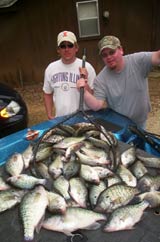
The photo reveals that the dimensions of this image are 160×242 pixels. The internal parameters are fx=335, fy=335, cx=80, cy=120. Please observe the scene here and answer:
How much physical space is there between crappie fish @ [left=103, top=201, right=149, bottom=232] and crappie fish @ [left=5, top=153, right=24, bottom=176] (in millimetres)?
646

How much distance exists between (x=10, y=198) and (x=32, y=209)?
167mm

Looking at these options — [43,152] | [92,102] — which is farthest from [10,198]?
[92,102]

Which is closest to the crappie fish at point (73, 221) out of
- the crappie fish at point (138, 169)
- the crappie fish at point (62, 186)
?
the crappie fish at point (62, 186)

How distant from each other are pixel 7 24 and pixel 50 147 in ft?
19.5

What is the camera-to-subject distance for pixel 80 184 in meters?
1.81

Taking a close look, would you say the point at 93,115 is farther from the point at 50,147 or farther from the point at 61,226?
the point at 61,226

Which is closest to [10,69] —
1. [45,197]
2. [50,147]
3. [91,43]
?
[91,43]

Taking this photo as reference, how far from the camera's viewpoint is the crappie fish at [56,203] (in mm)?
1613

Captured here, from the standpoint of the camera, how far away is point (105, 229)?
1.50 metres

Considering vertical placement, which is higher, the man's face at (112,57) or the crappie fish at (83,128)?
the man's face at (112,57)

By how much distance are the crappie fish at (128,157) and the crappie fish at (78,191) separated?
0.33m

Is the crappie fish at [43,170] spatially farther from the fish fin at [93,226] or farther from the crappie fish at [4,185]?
the fish fin at [93,226]

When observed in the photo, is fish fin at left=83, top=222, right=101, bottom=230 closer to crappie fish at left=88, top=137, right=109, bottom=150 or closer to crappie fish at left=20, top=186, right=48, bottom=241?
crappie fish at left=20, top=186, right=48, bottom=241

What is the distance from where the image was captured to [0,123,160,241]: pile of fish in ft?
5.10
